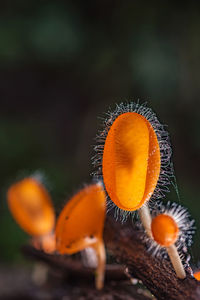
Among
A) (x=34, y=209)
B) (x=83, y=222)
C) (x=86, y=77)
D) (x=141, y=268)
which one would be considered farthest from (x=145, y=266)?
(x=86, y=77)

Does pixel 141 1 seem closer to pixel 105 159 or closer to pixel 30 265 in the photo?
pixel 30 265

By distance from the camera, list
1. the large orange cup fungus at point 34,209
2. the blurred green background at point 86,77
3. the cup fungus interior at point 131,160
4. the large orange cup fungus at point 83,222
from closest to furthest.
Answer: the cup fungus interior at point 131,160 → the large orange cup fungus at point 83,222 → the large orange cup fungus at point 34,209 → the blurred green background at point 86,77

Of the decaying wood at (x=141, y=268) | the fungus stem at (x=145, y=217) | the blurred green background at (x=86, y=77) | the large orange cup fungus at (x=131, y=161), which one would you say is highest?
the blurred green background at (x=86, y=77)

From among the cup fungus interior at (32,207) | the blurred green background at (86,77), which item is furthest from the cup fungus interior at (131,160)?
the blurred green background at (86,77)

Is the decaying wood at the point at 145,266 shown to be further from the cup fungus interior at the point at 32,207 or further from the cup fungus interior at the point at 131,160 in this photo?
the cup fungus interior at the point at 32,207

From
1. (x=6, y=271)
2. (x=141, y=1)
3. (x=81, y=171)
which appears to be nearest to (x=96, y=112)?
(x=81, y=171)

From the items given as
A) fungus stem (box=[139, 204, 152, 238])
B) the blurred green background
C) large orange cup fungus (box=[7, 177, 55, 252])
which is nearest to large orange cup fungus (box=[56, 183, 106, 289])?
fungus stem (box=[139, 204, 152, 238])

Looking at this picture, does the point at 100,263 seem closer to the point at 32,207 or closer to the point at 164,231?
the point at 164,231
